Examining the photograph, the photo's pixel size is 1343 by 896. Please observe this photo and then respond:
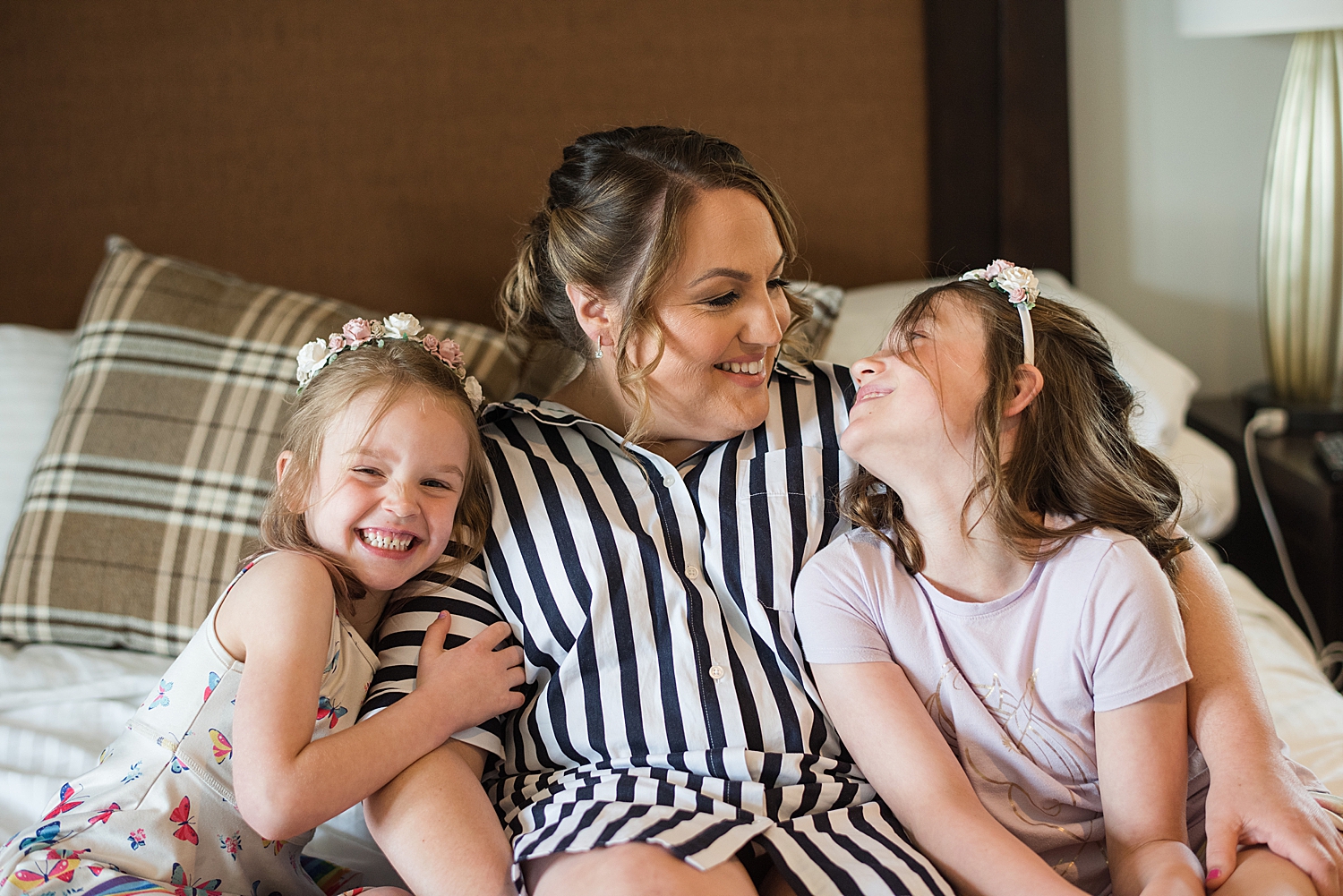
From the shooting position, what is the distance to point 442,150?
2.06 metres

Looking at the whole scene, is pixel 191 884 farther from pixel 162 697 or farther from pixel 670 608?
pixel 670 608

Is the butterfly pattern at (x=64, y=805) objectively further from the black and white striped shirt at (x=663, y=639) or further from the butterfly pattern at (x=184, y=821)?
the black and white striped shirt at (x=663, y=639)

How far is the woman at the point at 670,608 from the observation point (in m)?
1.04

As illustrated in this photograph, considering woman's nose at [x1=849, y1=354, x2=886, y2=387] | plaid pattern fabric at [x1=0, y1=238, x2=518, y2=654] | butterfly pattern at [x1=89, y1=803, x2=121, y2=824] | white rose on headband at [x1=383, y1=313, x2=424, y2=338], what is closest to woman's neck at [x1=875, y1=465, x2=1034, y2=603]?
woman's nose at [x1=849, y1=354, x2=886, y2=387]

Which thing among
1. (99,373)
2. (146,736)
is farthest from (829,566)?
(99,373)

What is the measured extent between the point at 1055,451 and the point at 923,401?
179mm

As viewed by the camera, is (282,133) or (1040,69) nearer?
(282,133)

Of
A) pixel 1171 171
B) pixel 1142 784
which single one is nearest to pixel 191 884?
pixel 1142 784

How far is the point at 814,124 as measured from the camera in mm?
2166

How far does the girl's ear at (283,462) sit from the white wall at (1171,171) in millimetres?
1852

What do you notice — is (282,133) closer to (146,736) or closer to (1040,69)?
(146,736)

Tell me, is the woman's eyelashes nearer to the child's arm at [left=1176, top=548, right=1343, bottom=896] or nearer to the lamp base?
the child's arm at [left=1176, top=548, right=1343, bottom=896]

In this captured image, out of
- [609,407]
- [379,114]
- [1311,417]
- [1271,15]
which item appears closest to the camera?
[609,407]

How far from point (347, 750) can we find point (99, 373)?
0.95 meters
